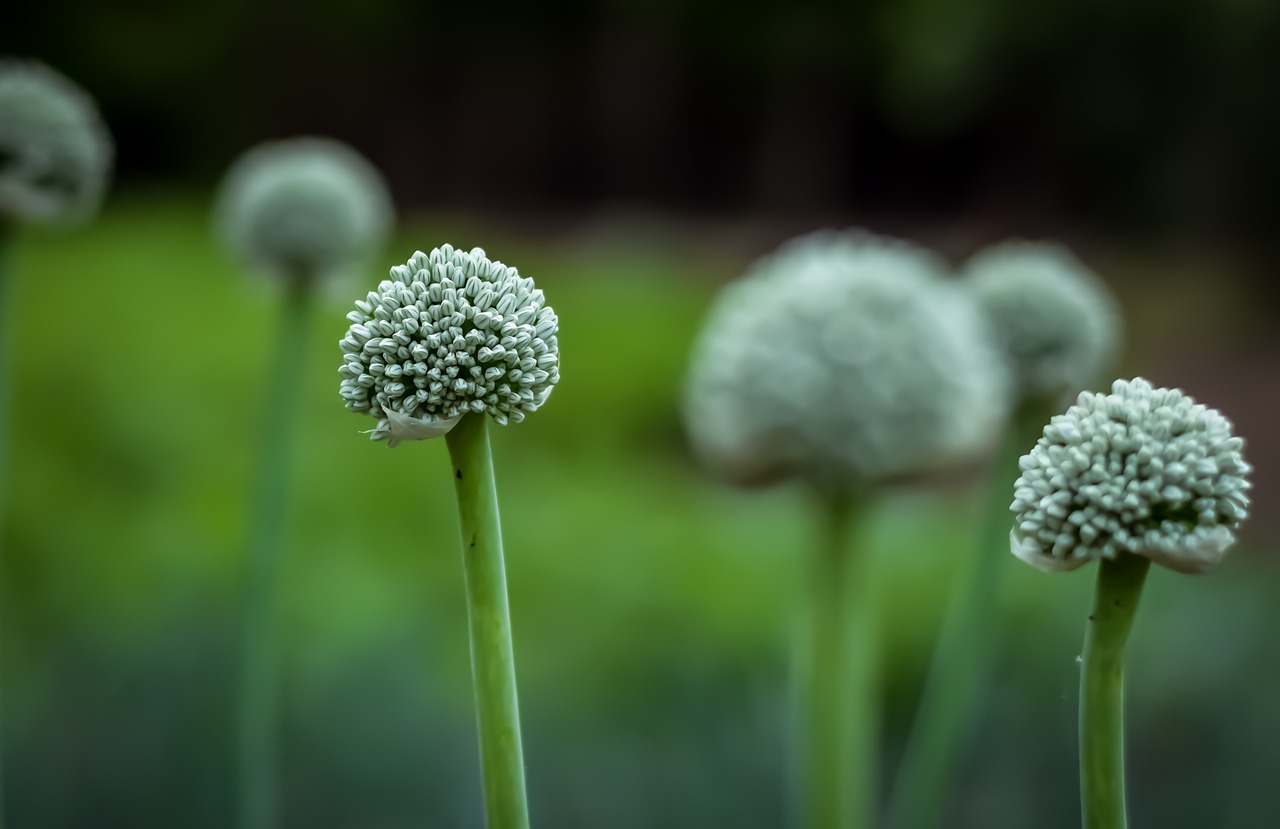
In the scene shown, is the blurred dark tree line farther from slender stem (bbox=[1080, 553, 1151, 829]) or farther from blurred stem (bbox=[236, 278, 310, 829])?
slender stem (bbox=[1080, 553, 1151, 829])

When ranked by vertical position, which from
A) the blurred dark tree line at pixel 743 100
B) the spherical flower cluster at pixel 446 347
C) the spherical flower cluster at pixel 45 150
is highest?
the blurred dark tree line at pixel 743 100

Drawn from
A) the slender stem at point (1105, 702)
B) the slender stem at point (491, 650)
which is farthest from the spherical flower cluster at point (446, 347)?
the slender stem at point (1105, 702)

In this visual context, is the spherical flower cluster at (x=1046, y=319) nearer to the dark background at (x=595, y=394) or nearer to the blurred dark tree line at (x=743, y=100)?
the dark background at (x=595, y=394)

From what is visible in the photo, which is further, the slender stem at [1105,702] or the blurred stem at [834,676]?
the blurred stem at [834,676]

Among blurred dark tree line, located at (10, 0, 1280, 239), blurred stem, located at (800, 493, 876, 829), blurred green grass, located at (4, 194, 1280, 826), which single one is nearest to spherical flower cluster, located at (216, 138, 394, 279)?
blurred green grass, located at (4, 194, 1280, 826)

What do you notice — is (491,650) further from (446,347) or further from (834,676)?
(834,676)

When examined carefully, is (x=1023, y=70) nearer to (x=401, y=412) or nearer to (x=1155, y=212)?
(x=1155, y=212)
